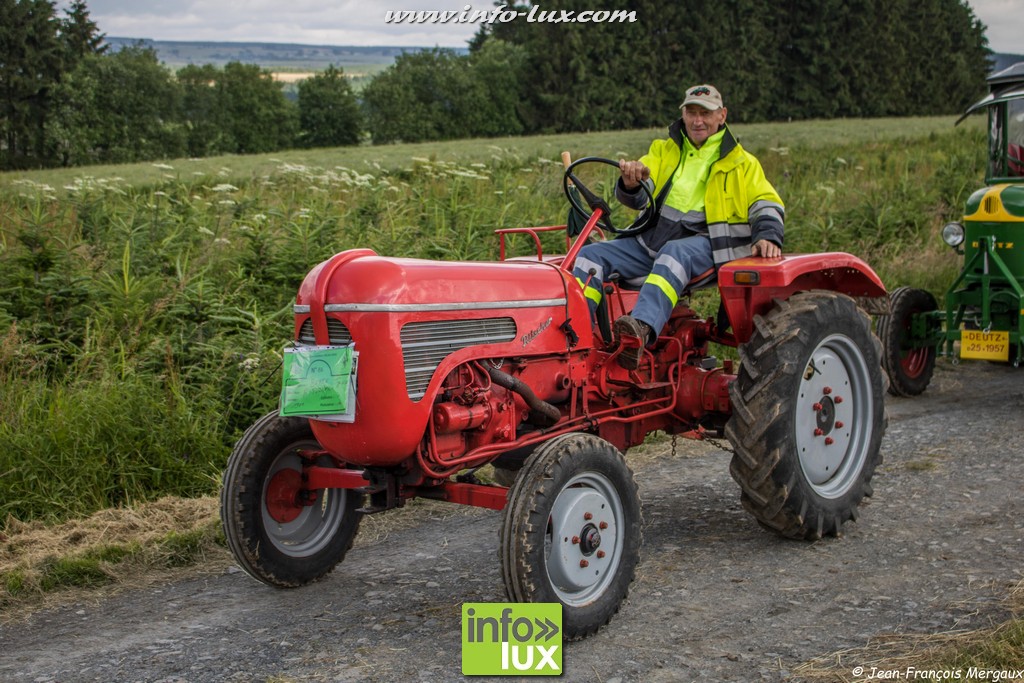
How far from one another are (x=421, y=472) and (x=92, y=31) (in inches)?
1338

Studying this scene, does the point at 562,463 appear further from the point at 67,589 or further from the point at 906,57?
the point at 906,57

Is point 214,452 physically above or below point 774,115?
below

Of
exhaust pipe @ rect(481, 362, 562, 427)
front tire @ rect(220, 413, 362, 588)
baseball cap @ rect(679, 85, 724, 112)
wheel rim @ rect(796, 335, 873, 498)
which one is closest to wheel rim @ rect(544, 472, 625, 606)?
exhaust pipe @ rect(481, 362, 562, 427)

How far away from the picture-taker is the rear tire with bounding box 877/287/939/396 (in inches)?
300

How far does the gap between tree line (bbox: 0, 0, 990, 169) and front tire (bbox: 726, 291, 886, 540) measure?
40.8 metres

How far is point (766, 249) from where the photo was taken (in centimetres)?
463

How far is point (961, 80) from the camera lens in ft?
203

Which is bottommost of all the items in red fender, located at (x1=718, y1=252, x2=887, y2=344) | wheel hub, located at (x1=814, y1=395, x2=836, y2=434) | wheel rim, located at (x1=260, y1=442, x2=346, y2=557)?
wheel rim, located at (x1=260, y1=442, x2=346, y2=557)

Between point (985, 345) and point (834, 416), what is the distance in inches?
119

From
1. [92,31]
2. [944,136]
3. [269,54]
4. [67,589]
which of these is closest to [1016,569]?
[67,589]

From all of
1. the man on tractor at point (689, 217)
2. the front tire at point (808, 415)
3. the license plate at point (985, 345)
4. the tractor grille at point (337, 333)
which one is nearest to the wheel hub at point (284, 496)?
the tractor grille at point (337, 333)

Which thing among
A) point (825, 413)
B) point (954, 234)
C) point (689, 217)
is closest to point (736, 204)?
point (689, 217)

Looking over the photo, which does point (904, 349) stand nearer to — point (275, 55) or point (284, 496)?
point (284, 496)

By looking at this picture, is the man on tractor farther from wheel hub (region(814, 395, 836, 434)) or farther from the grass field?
the grass field
